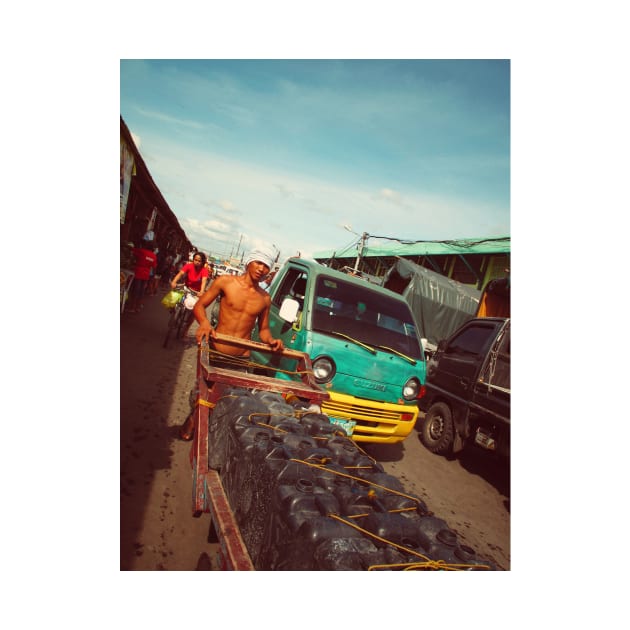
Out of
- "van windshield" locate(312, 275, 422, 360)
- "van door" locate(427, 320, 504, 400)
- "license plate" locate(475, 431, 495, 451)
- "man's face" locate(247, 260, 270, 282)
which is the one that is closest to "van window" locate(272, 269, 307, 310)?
"van windshield" locate(312, 275, 422, 360)

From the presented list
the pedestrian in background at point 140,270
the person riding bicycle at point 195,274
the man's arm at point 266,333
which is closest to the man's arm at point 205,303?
the man's arm at point 266,333

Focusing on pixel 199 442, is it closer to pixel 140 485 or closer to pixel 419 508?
pixel 140 485

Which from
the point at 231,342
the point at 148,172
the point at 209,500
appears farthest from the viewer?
the point at 148,172

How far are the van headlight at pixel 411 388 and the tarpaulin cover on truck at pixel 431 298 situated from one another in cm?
710

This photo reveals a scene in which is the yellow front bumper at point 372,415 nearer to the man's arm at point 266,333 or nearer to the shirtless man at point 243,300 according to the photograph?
the man's arm at point 266,333

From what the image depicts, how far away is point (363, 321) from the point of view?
4512mm

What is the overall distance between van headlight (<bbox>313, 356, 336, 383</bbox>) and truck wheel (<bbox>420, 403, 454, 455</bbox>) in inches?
98.4

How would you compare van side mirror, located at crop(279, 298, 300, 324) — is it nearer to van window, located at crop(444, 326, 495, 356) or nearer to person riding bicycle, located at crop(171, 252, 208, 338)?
van window, located at crop(444, 326, 495, 356)

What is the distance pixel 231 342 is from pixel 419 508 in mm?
2070

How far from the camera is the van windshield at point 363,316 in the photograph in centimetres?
429

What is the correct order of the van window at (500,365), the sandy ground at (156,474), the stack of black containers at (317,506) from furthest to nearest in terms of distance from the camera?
the van window at (500,365), the sandy ground at (156,474), the stack of black containers at (317,506)

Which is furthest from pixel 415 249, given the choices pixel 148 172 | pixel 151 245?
pixel 148 172

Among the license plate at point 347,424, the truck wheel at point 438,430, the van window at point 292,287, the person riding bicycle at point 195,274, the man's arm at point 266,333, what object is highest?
the person riding bicycle at point 195,274

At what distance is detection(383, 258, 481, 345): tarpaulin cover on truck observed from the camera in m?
11.4
